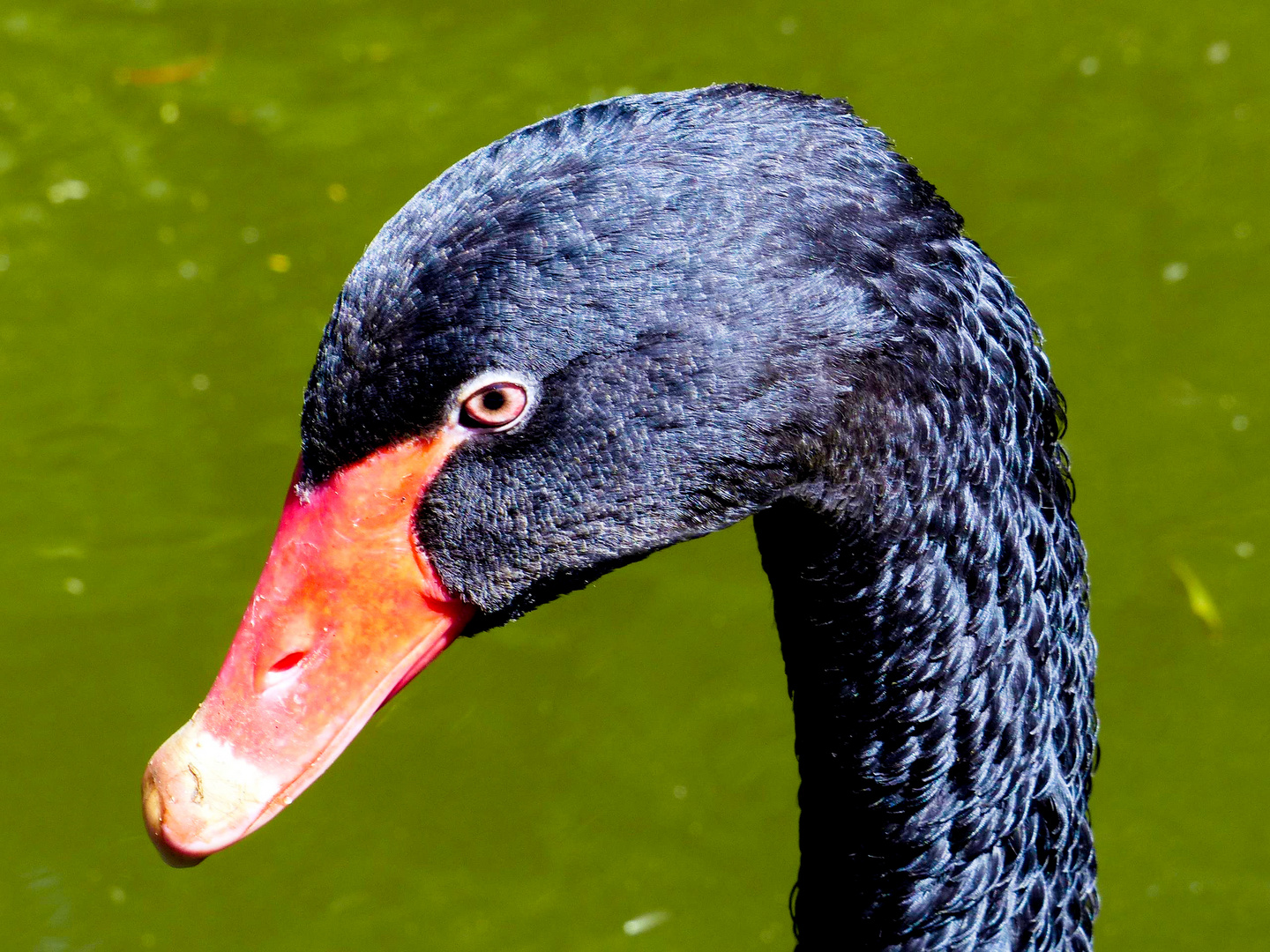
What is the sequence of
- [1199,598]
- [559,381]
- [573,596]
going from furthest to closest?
1. [573,596]
2. [1199,598]
3. [559,381]

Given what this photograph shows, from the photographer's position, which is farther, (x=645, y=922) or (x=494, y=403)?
(x=645, y=922)

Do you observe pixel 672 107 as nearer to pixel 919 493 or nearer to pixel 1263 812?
pixel 919 493

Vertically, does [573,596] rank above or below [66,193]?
below

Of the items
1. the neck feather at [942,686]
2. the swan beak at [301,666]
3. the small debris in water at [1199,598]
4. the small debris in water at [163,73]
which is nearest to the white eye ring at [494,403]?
the swan beak at [301,666]

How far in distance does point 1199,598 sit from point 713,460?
3.16 meters

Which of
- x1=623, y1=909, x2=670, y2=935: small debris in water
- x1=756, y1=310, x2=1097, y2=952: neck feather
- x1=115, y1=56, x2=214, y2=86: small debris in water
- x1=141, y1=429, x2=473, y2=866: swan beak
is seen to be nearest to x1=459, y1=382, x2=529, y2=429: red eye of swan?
x1=141, y1=429, x2=473, y2=866: swan beak

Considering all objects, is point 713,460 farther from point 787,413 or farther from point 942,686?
point 942,686

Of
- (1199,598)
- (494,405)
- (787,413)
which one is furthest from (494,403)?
(1199,598)

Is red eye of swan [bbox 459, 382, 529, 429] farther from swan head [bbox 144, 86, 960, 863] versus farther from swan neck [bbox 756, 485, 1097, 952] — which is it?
swan neck [bbox 756, 485, 1097, 952]

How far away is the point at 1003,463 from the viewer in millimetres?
2777

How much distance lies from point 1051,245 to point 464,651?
2775 millimetres

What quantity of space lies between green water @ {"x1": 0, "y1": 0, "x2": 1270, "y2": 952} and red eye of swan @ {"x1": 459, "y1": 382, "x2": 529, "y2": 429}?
2689mm

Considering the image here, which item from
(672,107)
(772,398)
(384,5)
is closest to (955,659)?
(772,398)

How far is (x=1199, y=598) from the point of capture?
206 inches
